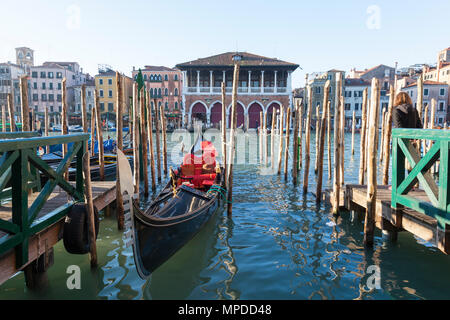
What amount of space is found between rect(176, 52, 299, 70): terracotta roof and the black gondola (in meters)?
28.3

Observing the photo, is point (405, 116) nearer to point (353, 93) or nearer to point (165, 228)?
point (165, 228)

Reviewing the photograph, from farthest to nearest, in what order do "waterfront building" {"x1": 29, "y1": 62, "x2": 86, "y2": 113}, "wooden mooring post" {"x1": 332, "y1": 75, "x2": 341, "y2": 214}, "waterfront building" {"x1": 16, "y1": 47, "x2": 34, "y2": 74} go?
"waterfront building" {"x1": 16, "y1": 47, "x2": 34, "y2": 74} < "waterfront building" {"x1": 29, "y1": 62, "x2": 86, "y2": 113} < "wooden mooring post" {"x1": 332, "y1": 75, "x2": 341, "y2": 214}

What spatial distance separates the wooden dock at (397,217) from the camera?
3.44m

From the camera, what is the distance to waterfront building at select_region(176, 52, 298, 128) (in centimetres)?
3312

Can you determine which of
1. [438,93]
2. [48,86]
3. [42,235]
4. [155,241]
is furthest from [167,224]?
[48,86]

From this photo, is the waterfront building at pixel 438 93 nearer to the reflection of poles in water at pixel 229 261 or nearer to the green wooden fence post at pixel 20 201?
the reflection of poles in water at pixel 229 261

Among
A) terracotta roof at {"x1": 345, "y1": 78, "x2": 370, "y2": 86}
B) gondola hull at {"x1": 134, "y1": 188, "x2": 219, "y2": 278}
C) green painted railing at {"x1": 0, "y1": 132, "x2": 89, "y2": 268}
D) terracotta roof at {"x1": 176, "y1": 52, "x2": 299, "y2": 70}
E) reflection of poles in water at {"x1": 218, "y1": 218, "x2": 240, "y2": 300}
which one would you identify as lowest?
reflection of poles in water at {"x1": 218, "y1": 218, "x2": 240, "y2": 300}

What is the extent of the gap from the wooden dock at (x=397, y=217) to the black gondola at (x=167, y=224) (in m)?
2.37

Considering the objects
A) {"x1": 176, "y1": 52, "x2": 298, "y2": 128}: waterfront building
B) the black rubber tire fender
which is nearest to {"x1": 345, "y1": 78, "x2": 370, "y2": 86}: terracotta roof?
{"x1": 176, "y1": 52, "x2": 298, "y2": 128}: waterfront building

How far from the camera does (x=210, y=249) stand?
5.00 m

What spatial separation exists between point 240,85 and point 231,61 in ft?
8.40

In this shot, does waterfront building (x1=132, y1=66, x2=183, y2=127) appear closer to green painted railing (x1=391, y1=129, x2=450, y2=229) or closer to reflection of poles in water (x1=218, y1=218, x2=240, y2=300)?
reflection of poles in water (x1=218, y1=218, x2=240, y2=300)
